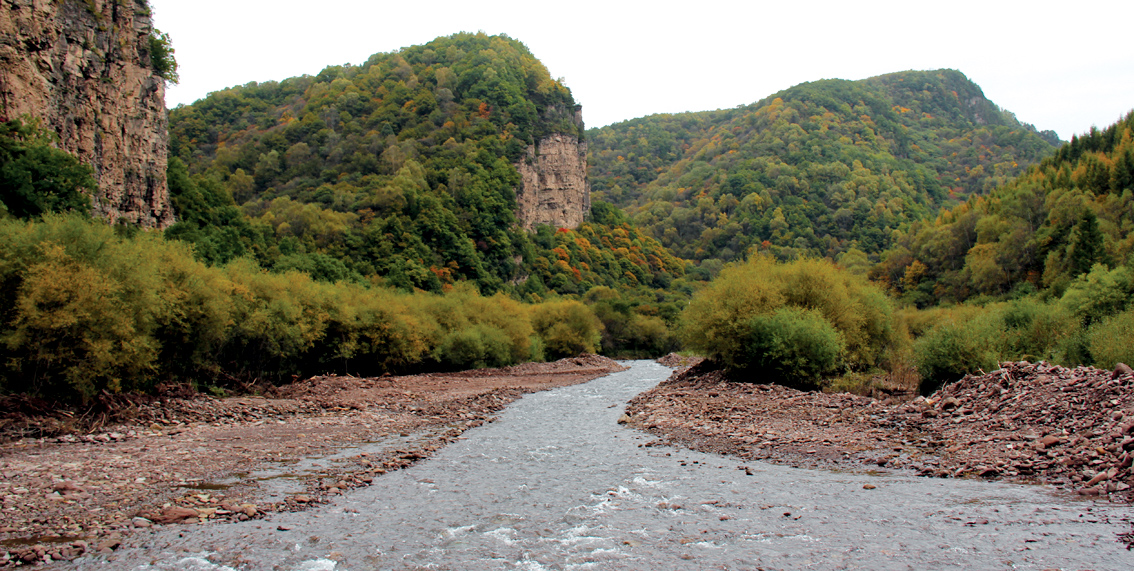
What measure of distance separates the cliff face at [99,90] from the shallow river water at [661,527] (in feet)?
109

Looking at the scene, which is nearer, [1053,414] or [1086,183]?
[1053,414]

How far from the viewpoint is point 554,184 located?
136m

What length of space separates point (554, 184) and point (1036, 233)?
8567cm

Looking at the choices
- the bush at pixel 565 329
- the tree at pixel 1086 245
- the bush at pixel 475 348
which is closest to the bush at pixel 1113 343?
the tree at pixel 1086 245

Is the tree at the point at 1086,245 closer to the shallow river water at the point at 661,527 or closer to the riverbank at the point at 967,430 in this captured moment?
the riverbank at the point at 967,430

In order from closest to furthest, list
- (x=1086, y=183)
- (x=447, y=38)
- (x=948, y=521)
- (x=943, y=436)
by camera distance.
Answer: (x=948, y=521) < (x=943, y=436) < (x=1086, y=183) < (x=447, y=38)

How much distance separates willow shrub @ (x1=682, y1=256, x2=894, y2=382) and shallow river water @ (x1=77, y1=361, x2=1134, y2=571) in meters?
18.2

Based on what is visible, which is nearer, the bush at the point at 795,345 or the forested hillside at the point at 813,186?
the bush at the point at 795,345

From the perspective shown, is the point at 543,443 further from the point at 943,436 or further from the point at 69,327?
the point at 69,327

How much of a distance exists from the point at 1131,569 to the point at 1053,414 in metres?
10.4

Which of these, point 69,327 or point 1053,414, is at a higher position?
point 69,327

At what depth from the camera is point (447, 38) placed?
557 ft

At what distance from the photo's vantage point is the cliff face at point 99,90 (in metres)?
33.0

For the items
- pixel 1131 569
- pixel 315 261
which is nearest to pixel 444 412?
pixel 1131 569
